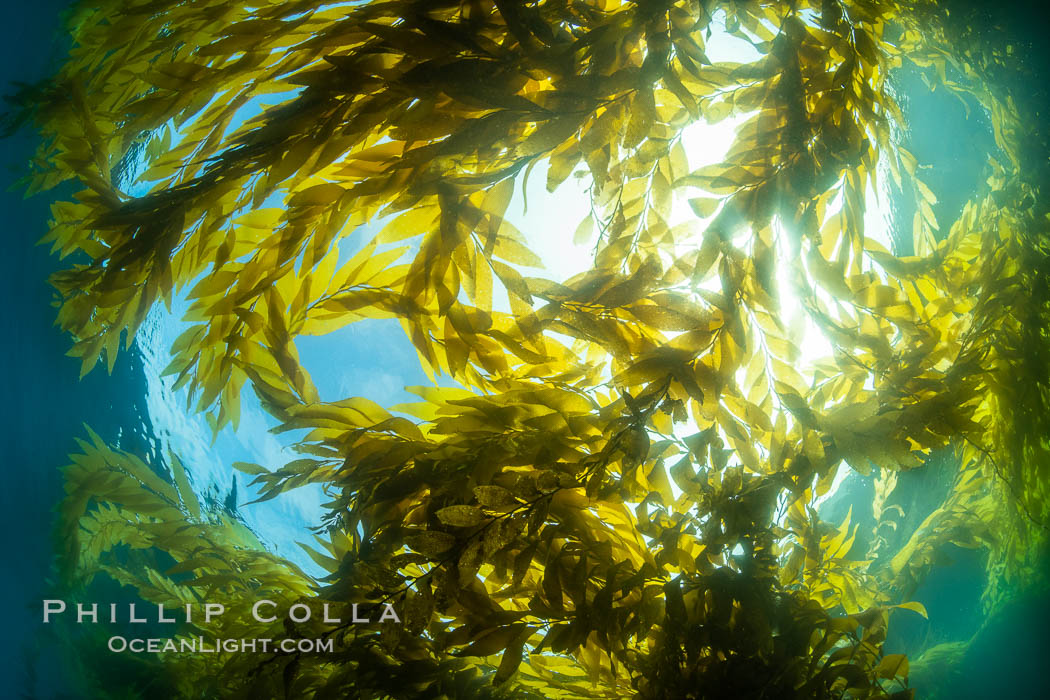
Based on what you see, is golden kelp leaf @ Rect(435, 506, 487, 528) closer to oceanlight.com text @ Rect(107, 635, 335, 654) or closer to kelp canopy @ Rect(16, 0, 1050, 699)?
kelp canopy @ Rect(16, 0, 1050, 699)

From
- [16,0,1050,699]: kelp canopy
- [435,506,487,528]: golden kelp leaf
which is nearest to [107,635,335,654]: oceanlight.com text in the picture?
[16,0,1050,699]: kelp canopy

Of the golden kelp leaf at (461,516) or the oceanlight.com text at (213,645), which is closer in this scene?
the golden kelp leaf at (461,516)

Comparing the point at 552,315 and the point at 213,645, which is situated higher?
the point at 552,315

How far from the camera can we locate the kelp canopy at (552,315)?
2.70 feet

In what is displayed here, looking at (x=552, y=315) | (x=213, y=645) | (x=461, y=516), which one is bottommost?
(x=213, y=645)

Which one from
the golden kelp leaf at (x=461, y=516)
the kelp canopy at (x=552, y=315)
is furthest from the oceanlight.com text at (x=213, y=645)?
the golden kelp leaf at (x=461, y=516)

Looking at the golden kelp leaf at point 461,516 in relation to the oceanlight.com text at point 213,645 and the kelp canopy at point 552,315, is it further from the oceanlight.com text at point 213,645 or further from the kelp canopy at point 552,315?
the oceanlight.com text at point 213,645

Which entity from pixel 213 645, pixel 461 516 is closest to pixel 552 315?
pixel 461 516

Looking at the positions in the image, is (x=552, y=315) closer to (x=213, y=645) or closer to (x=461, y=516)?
(x=461, y=516)

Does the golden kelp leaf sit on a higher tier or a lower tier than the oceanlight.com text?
higher

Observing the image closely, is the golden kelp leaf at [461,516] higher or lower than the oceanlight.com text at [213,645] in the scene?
higher

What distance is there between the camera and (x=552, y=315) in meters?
0.84

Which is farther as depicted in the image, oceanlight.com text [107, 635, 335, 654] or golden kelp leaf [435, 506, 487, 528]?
oceanlight.com text [107, 635, 335, 654]

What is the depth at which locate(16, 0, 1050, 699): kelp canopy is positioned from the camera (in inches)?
32.4
